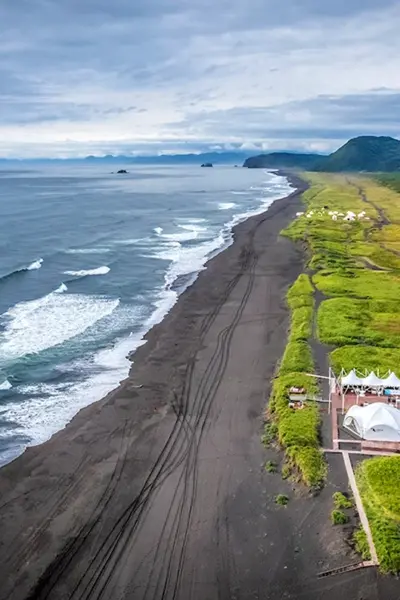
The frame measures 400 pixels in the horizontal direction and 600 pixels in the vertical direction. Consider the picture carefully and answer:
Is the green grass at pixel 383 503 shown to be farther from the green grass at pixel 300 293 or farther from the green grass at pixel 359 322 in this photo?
the green grass at pixel 300 293

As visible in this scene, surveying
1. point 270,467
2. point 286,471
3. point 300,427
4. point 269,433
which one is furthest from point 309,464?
point 269,433

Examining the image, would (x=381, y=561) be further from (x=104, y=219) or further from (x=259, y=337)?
(x=104, y=219)

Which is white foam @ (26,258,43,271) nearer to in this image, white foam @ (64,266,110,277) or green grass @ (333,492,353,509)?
white foam @ (64,266,110,277)

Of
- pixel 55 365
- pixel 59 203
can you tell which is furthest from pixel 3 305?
pixel 59 203

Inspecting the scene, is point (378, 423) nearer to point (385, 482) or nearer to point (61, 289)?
point (385, 482)

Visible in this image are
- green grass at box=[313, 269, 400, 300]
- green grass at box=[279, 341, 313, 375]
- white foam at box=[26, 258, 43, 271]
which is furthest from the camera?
white foam at box=[26, 258, 43, 271]

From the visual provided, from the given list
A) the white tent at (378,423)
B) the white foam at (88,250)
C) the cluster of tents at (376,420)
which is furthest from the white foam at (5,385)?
the white foam at (88,250)

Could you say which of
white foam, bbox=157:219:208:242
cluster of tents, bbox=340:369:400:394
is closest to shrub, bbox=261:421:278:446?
cluster of tents, bbox=340:369:400:394
